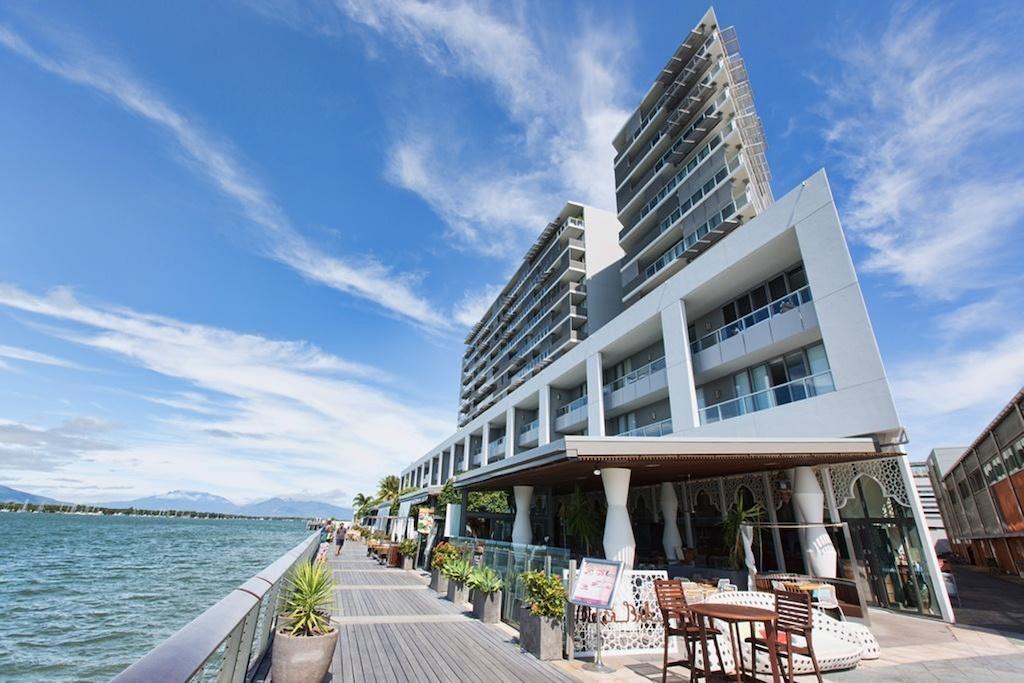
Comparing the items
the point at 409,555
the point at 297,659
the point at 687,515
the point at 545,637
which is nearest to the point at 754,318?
the point at 687,515

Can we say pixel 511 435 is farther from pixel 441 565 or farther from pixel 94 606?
pixel 94 606

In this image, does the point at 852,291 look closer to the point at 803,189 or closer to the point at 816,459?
the point at 803,189

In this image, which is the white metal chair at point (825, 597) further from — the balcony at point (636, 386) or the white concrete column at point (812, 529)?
the balcony at point (636, 386)

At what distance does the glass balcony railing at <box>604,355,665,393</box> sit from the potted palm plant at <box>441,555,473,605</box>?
44.3 feet

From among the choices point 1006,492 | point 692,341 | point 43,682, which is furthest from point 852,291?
point 43,682

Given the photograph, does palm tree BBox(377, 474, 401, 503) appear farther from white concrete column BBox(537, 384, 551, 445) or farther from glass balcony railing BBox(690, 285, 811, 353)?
glass balcony railing BBox(690, 285, 811, 353)

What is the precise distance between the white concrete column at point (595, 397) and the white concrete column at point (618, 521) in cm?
1450

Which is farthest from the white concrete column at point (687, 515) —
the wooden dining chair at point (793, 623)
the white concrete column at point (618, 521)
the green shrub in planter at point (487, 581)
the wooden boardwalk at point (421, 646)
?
the wooden dining chair at point (793, 623)

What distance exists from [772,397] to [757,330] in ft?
9.06

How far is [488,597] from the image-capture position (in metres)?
10.7

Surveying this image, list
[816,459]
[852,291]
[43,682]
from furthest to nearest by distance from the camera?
[852,291]
[816,459]
[43,682]

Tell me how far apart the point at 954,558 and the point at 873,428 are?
29451 mm

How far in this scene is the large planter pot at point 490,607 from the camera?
1057 cm

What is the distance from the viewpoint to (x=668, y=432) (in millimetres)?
21172
